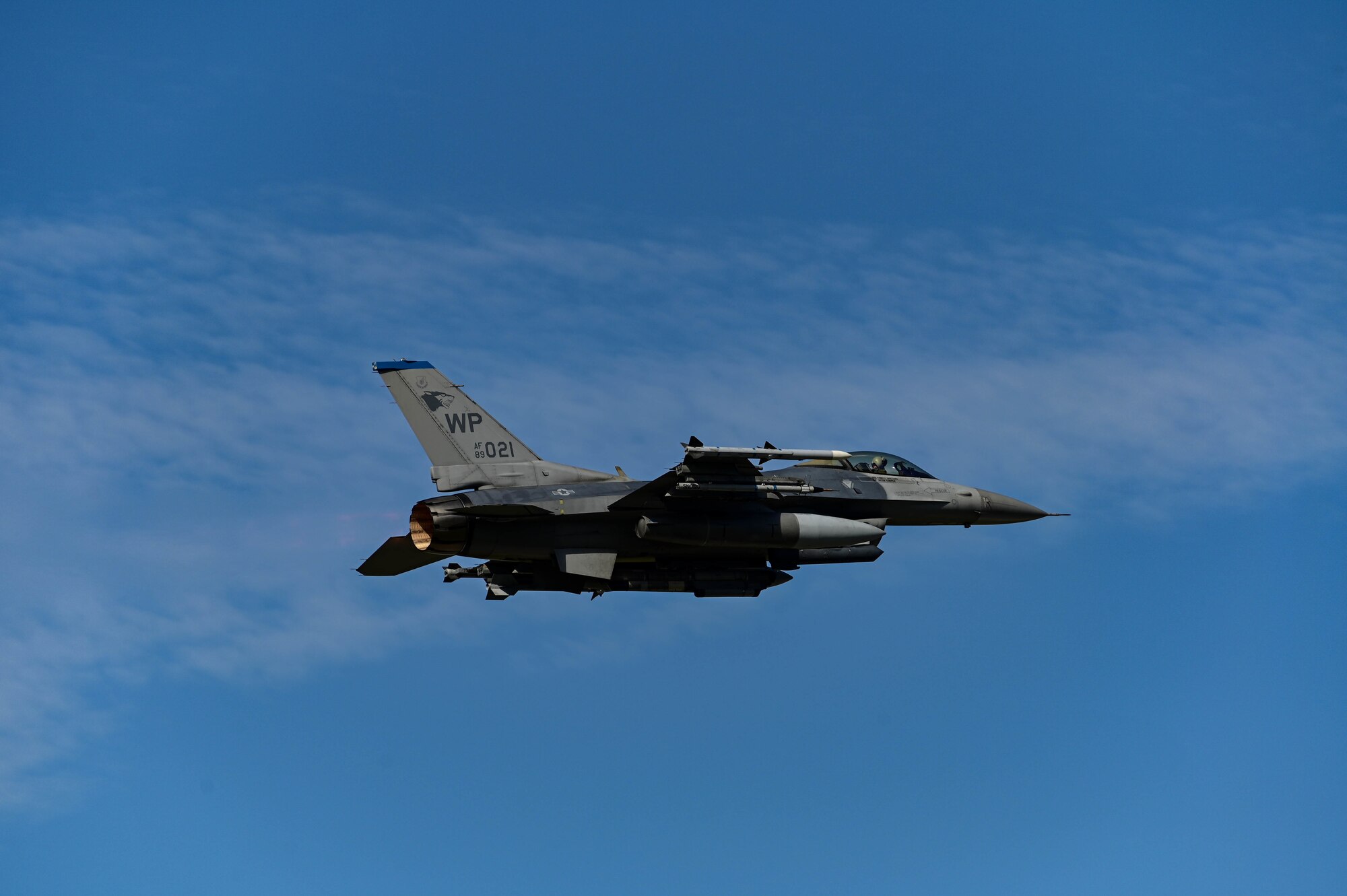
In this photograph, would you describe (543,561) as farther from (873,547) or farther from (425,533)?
(873,547)

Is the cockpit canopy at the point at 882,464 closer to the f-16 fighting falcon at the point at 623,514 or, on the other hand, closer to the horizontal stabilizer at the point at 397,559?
the f-16 fighting falcon at the point at 623,514

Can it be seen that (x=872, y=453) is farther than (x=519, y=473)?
Yes

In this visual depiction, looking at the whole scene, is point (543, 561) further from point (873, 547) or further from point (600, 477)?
point (873, 547)

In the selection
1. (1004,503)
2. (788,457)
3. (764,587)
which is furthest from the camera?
(1004,503)

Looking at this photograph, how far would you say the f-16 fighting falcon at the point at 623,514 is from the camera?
3428cm

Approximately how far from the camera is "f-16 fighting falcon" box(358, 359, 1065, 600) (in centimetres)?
3428

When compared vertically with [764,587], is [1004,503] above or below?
above

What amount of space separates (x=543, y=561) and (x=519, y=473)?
213 centimetres

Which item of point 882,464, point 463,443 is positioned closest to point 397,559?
point 463,443

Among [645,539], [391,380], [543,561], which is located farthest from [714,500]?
[391,380]

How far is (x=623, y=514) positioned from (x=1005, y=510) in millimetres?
10116

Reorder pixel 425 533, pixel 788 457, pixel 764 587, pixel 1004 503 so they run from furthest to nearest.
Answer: pixel 1004 503 → pixel 764 587 → pixel 425 533 → pixel 788 457

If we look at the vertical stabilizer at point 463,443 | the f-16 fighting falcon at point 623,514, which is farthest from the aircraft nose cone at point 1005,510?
the vertical stabilizer at point 463,443

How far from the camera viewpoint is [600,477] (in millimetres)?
36062
